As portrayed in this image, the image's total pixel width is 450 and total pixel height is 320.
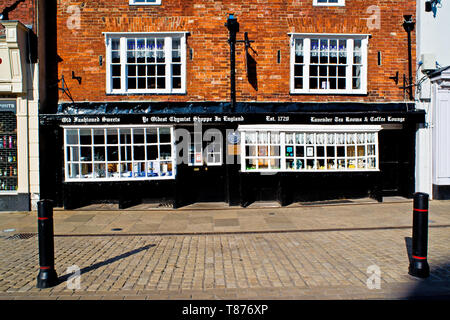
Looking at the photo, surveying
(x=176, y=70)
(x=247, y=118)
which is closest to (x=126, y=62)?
(x=176, y=70)

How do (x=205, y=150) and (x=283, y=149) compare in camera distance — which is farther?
(x=205, y=150)

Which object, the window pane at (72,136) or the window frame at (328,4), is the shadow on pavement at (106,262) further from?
the window frame at (328,4)

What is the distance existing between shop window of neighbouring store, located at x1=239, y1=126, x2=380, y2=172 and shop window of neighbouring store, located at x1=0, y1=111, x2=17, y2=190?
7316 mm

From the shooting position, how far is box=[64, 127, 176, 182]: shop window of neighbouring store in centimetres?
1080

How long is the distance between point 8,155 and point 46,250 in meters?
7.20

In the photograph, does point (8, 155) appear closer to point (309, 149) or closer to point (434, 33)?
point (309, 149)

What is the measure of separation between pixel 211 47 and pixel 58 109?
5.35 m

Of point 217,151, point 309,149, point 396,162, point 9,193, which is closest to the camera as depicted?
point 9,193

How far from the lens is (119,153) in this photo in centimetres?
1082

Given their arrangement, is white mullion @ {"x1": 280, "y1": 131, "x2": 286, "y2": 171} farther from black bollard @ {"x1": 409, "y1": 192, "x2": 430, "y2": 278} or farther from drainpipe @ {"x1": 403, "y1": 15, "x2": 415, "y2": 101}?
black bollard @ {"x1": 409, "y1": 192, "x2": 430, "y2": 278}

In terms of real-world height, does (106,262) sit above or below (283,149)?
below

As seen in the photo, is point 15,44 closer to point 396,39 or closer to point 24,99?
point 24,99

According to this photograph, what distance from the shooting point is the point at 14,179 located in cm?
1080

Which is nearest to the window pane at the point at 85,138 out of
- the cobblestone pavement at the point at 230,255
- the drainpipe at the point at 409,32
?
the cobblestone pavement at the point at 230,255
